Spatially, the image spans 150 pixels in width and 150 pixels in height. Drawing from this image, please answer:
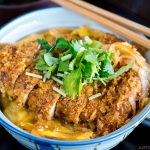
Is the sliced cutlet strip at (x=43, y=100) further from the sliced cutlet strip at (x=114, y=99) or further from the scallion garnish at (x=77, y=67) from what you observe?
the sliced cutlet strip at (x=114, y=99)

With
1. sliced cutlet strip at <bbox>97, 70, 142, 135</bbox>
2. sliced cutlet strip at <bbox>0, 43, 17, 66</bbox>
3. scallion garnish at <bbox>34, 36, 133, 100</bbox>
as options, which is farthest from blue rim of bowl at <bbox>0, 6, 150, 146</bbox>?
sliced cutlet strip at <bbox>0, 43, 17, 66</bbox>

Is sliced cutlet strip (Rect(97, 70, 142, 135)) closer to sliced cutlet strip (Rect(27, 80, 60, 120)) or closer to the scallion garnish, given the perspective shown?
the scallion garnish

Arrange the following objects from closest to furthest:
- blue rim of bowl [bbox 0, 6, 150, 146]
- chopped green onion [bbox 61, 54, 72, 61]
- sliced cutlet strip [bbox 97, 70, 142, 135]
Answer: blue rim of bowl [bbox 0, 6, 150, 146] < sliced cutlet strip [bbox 97, 70, 142, 135] < chopped green onion [bbox 61, 54, 72, 61]

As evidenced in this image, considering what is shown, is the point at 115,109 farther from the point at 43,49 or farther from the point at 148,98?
the point at 43,49

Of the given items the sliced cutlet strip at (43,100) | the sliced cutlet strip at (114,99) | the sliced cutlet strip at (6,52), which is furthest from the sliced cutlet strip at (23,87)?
the sliced cutlet strip at (114,99)

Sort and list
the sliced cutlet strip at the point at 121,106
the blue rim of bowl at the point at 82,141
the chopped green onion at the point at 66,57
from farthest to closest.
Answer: the chopped green onion at the point at 66,57 < the sliced cutlet strip at the point at 121,106 < the blue rim of bowl at the point at 82,141

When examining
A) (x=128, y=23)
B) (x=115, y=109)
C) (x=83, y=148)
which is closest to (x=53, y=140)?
(x=83, y=148)
